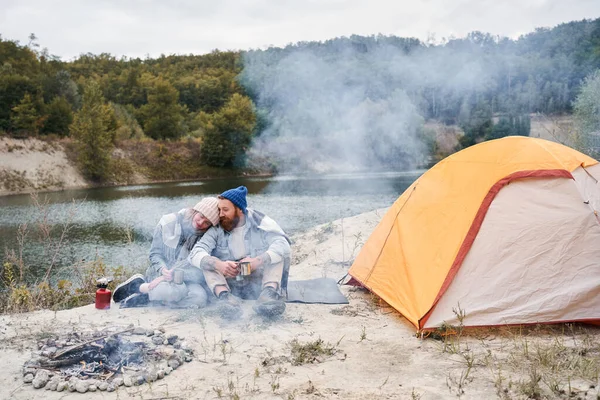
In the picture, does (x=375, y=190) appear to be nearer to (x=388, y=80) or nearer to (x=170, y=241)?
(x=388, y=80)

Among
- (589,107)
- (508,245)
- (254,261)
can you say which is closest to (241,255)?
(254,261)

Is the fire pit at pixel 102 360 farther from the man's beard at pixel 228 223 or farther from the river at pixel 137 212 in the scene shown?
the river at pixel 137 212

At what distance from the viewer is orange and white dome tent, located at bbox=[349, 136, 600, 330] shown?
4.65m

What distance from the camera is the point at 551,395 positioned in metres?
3.14

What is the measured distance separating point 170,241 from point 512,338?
148 inches

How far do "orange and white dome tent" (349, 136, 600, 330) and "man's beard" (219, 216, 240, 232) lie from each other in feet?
6.16

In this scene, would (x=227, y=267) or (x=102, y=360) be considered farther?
(x=227, y=267)

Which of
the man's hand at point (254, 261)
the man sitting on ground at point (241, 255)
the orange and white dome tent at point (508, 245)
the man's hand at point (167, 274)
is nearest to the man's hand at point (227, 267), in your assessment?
the man sitting on ground at point (241, 255)

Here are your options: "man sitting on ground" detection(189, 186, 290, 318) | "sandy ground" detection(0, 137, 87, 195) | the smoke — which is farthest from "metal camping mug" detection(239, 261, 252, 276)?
"sandy ground" detection(0, 137, 87, 195)

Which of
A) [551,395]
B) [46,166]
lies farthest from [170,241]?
[46,166]

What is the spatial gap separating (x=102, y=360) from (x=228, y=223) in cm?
202

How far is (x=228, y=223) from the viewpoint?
5.48 m

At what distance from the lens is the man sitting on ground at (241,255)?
5.23 m

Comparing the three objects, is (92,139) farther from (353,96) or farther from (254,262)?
(254,262)
